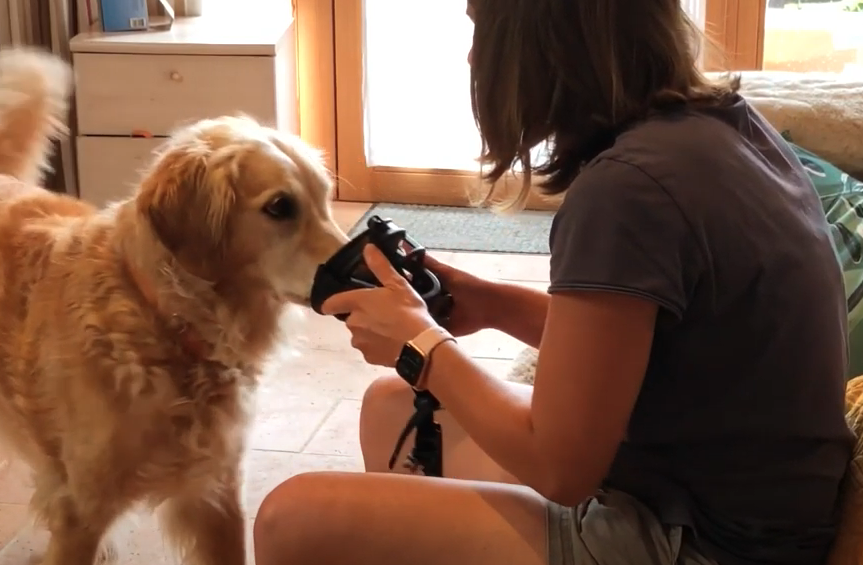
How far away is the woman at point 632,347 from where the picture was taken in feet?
3.09

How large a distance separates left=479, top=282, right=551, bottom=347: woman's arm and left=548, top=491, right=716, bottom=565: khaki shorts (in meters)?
0.35

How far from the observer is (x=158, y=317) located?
1407 mm

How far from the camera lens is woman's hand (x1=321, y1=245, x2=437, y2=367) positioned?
1125mm

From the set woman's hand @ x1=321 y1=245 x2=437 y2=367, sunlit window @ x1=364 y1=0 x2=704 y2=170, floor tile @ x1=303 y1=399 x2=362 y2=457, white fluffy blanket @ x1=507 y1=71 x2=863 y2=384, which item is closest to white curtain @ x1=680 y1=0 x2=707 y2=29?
sunlit window @ x1=364 y1=0 x2=704 y2=170

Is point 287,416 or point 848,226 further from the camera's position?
point 287,416

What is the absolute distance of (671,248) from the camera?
926 mm

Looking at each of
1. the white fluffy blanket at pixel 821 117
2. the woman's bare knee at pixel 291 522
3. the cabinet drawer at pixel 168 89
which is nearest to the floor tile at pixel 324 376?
the white fluffy blanket at pixel 821 117

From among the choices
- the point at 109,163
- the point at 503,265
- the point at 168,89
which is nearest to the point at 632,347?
the point at 503,265

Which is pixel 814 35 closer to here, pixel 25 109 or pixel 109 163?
pixel 109 163

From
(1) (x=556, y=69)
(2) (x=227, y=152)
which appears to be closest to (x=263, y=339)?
(2) (x=227, y=152)

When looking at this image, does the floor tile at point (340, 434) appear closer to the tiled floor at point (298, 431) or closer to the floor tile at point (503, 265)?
the tiled floor at point (298, 431)

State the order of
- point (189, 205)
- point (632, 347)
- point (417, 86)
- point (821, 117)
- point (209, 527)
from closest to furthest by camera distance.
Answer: point (632, 347) < point (189, 205) < point (209, 527) < point (821, 117) < point (417, 86)

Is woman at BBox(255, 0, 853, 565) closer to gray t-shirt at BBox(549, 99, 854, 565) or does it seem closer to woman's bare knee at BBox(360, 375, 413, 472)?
gray t-shirt at BBox(549, 99, 854, 565)

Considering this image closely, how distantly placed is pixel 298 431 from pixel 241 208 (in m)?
1.01
